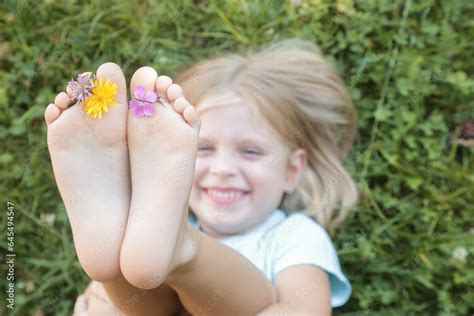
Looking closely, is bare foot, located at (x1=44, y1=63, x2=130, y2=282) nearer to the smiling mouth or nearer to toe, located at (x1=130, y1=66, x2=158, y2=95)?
toe, located at (x1=130, y1=66, x2=158, y2=95)

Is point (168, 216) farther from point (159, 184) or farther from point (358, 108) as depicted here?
point (358, 108)

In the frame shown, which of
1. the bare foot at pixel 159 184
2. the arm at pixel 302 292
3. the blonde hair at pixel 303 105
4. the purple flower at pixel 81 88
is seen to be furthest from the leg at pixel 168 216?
the blonde hair at pixel 303 105

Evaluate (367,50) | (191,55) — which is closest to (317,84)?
(367,50)

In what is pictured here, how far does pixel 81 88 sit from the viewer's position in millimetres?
1758

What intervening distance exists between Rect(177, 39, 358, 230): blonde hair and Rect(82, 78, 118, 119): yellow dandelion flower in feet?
2.42

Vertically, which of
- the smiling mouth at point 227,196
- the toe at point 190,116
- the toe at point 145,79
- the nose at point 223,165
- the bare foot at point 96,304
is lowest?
the bare foot at point 96,304

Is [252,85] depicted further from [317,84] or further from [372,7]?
[372,7]

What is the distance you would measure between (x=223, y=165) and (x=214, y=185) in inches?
3.5

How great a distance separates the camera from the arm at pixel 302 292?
2.12 m

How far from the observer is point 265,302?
6.78 feet

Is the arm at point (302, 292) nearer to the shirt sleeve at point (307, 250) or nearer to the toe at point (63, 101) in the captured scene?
the shirt sleeve at point (307, 250)

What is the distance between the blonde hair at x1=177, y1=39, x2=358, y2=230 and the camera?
98.3 inches

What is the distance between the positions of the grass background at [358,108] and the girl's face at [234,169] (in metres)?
0.54

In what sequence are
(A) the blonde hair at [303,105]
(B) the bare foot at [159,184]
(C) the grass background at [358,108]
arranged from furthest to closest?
(C) the grass background at [358,108] < (A) the blonde hair at [303,105] < (B) the bare foot at [159,184]
